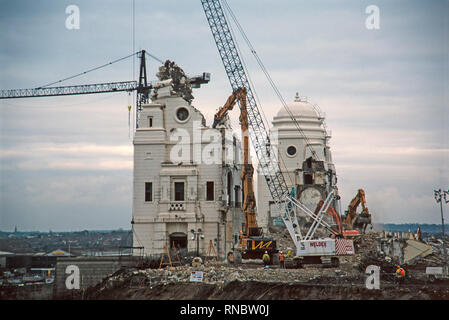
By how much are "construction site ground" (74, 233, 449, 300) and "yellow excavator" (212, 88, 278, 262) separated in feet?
13.5

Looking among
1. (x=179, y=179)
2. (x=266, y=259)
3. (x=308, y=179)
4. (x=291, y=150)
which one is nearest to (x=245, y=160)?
(x=179, y=179)

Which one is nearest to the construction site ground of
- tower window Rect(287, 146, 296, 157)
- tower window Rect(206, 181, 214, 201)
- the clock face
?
tower window Rect(206, 181, 214, 201)

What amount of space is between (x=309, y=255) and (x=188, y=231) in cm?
1556

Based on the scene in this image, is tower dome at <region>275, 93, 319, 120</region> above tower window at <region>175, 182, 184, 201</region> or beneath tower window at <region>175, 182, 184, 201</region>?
above

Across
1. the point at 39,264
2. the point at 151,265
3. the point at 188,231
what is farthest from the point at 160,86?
the point at 39,264

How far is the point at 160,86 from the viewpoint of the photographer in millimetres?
86312

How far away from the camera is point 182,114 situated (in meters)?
85.4

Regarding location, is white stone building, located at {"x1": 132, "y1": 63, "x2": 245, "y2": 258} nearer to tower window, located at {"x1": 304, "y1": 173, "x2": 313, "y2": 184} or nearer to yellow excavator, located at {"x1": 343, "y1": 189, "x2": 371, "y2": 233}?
yellow excavator, located at {"x1": 343, "y1": 189, "x2": 371, "y2": 233}

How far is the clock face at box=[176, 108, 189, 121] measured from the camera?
85.2 metres

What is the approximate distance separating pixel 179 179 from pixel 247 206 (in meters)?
9.58

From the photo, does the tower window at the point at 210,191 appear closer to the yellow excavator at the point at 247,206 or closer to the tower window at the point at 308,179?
the yellow excavator at the point at 247,206

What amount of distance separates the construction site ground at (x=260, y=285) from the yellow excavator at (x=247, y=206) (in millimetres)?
4118

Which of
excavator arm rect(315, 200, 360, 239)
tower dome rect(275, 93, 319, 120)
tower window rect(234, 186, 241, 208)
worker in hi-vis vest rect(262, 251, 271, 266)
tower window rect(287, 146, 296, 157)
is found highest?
tower dome rect(275, 93, 319, 120)
